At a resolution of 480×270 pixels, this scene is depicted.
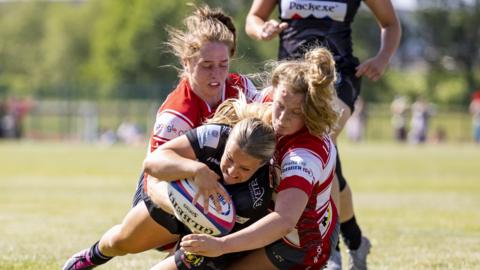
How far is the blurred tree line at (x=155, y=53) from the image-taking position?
55.7m

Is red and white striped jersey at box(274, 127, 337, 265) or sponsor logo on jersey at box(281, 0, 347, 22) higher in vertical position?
sponsor logo on jersey at box(281, 0, 347, 22)

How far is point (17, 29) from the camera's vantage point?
9719 cm

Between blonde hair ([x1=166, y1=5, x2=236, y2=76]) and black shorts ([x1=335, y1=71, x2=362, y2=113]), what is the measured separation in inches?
46.6

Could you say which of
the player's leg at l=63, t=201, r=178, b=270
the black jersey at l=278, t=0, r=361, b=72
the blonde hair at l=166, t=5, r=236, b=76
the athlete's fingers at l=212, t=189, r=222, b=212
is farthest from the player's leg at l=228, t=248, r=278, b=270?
the black jersey at l=278, t=0, r=361, b=72

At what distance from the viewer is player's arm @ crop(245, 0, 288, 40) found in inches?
253

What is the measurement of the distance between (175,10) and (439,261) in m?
56.6

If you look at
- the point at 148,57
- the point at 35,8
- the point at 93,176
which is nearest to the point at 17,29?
the point at 35,8

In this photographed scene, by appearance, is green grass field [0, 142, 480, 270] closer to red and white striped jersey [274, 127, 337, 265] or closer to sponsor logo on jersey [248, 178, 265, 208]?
red and white striped jersey [274, 127, 337, 265]

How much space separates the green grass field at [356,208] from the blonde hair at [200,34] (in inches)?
68.1

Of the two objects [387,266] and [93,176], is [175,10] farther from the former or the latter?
[387,266]

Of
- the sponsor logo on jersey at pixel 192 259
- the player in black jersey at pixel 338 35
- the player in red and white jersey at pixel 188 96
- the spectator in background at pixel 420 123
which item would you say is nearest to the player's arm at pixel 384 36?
the player in black jersey at pixel 338 35

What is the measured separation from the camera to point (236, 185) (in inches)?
189

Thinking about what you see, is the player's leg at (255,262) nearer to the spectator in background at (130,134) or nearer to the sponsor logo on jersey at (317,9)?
the sponsor logo on jersey at (317,9)

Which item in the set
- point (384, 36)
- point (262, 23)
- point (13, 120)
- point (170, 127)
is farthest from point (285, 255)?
point (13, 120)
